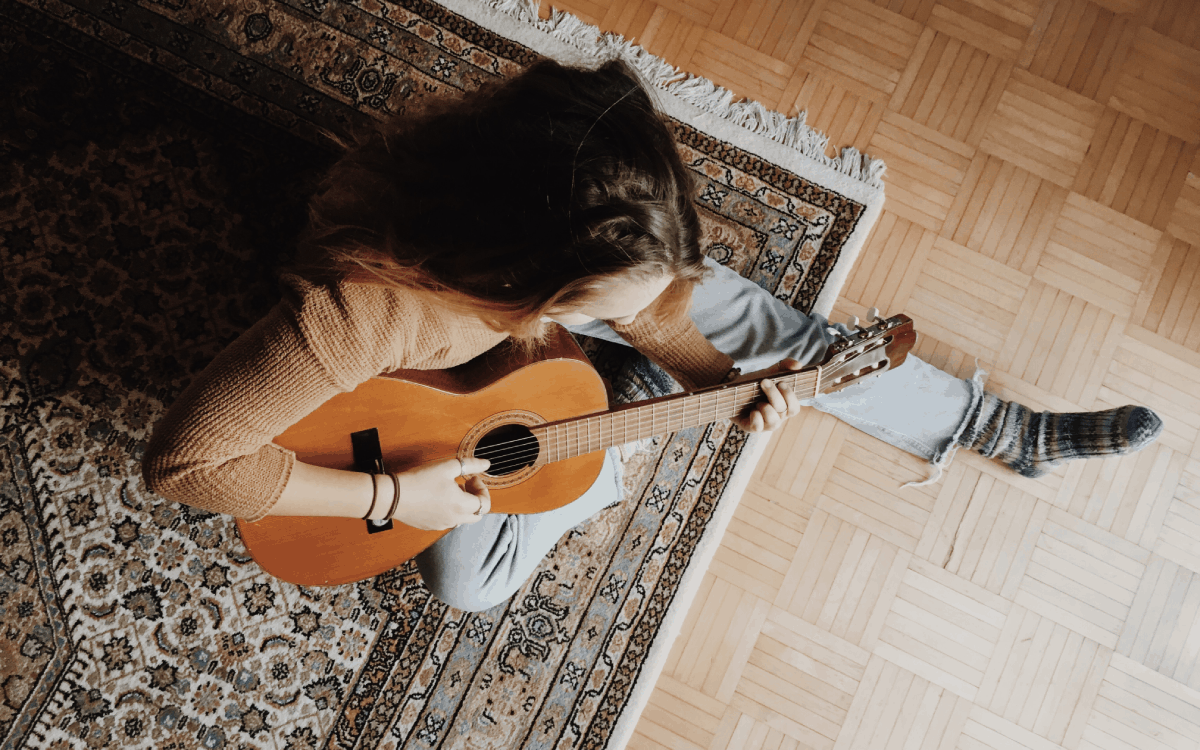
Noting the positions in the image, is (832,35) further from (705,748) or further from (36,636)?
(36,636)

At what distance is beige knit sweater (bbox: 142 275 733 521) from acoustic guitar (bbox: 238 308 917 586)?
14cm

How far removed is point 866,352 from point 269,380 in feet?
2.63

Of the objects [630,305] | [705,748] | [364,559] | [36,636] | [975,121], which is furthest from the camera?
[975,121]

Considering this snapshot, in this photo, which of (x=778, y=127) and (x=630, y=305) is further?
(x=778, y=127)

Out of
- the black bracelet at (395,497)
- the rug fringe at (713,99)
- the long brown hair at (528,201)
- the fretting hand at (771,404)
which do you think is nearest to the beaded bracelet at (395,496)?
the black bracelet at (395,497)

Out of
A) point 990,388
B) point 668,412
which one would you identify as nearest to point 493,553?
point 668,412

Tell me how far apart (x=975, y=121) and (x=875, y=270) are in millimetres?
399

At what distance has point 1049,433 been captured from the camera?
1.29 m

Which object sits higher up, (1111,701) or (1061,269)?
(1061,269)

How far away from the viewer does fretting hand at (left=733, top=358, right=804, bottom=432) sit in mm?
1012

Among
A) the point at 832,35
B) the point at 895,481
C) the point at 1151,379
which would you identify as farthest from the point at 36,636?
the point at 1151,379

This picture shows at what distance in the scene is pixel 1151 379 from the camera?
1.39 meters

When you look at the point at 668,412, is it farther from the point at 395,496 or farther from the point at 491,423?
the point at 395,496

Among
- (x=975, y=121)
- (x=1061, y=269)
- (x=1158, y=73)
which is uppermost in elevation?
(x=1158, y=73)
